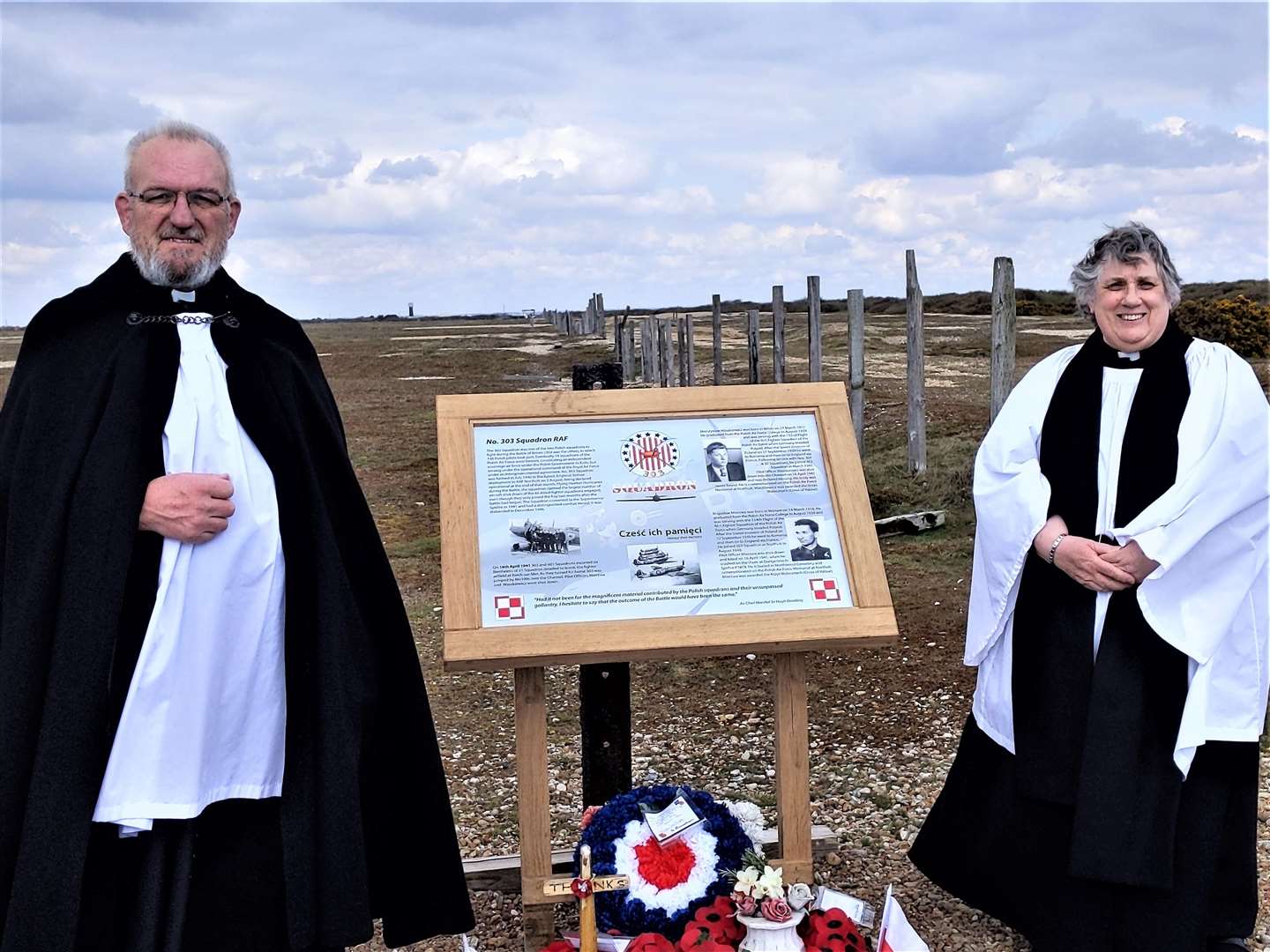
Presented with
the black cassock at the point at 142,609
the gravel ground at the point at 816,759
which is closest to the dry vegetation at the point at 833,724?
the gravel ground at the point at 816,759

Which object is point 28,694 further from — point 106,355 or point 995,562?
point 995,562

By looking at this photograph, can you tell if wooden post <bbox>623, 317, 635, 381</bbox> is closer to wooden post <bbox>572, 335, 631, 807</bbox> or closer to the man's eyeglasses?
wooden post <bbox>572, 335, 631, 807</bbox>

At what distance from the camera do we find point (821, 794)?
532cm

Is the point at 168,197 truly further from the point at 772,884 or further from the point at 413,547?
the point at 413,547

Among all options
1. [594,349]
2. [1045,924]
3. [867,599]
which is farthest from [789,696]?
[594,349]

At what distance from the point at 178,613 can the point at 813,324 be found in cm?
1217

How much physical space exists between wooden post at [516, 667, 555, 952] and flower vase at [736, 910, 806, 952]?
72 centimetres

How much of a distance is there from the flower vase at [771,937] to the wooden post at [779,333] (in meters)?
12.7

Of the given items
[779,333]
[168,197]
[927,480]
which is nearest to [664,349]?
[779,333]

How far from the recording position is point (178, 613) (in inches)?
113

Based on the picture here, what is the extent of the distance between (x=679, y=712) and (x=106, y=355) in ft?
13.4

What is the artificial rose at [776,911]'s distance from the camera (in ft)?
11.3

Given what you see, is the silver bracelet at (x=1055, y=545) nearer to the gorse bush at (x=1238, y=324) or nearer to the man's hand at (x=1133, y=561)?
the man's hand at (x=1133, y=561)

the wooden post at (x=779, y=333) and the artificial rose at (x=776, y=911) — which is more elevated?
the wooden post at (x=779, y=333)
